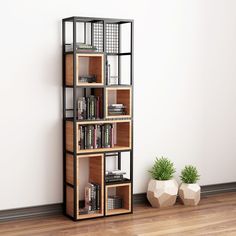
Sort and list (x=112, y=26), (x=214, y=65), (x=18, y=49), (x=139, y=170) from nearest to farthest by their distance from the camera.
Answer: (x=18, y=49) < (x=112, y=26) < (x=139, y=170) < (x=214, y=65)

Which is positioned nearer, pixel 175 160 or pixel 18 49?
pixel 18 49

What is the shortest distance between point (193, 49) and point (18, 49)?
1.75 metres

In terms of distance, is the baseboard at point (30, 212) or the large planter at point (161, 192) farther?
the large planter at point (161, 192)

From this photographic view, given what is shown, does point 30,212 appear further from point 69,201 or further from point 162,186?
point 162,186

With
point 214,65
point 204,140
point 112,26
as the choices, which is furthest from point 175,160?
point 112,26

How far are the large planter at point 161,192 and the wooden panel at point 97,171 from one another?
1.84ft

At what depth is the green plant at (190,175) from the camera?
16.4 feet

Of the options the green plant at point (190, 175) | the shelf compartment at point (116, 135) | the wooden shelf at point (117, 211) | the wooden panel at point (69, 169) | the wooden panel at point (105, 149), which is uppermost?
the shelf compartment at point (116, 135)

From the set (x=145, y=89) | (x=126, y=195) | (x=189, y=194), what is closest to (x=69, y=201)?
(x=126, y=195)

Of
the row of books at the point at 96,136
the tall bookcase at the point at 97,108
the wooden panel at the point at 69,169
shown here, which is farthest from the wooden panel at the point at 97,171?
the wooden panel at the point at 69,169

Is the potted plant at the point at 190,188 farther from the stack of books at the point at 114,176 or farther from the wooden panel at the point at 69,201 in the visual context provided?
the wooden panel at the point at 69,201

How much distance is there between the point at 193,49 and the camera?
521cm

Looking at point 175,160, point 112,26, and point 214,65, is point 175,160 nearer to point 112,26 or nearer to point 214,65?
point 214,65

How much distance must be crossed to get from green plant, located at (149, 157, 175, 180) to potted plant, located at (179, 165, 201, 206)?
0.14 metres
